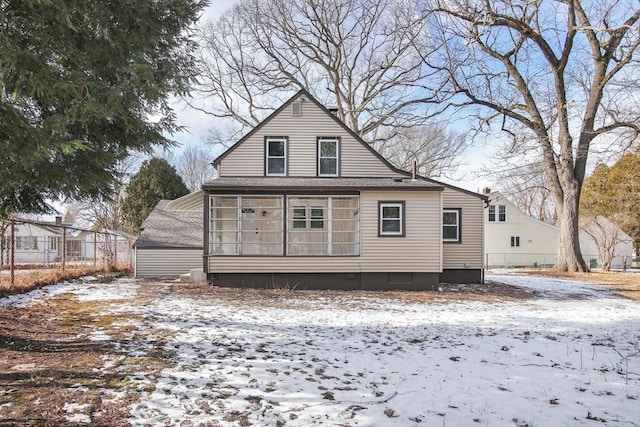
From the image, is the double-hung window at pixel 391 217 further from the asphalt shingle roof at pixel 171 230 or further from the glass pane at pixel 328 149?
the asphalt shingle roof at pixel 171 230

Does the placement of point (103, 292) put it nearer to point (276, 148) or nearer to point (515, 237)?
point (276, 148)

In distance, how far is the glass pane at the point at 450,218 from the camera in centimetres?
1544

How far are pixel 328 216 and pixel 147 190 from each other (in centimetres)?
1813

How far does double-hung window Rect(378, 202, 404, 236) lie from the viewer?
13.6m

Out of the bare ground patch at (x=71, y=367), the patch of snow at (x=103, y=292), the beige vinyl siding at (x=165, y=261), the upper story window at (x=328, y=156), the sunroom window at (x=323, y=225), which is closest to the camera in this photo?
the bare ground patch at (x=71, y=367)

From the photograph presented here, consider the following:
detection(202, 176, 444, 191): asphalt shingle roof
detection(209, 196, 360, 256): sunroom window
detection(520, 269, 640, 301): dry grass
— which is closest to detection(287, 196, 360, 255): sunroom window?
detection(209, 196, 360, 256): sunroom window

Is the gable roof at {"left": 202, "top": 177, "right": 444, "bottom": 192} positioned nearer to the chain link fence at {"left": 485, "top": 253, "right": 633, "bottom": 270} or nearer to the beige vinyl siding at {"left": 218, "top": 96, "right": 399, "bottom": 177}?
the beige vinyl siding at {"left": 218, "top": 96, "right": 399, "bottom": 177}

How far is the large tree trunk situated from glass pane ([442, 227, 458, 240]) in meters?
9.23

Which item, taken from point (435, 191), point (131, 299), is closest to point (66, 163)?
point (131, 299)

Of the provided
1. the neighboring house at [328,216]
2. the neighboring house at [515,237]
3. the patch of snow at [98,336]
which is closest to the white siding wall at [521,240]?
the neighboring house at [515,237]

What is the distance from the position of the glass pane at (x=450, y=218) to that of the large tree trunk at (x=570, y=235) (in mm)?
9181

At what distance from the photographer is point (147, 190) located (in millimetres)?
27469

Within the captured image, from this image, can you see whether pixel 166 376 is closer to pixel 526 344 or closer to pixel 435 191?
pixel 526 344

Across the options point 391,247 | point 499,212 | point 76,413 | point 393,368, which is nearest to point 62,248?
point 391,247
